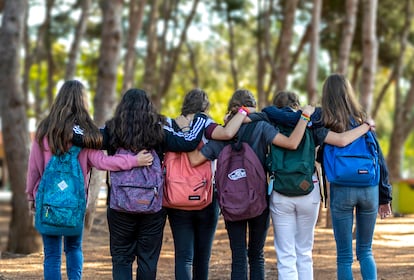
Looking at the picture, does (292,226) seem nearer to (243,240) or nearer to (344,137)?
(243,240)

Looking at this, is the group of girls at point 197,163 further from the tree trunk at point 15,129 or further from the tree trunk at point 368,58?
the tree trunk at point 368,58

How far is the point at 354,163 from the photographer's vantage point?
22.1 feet

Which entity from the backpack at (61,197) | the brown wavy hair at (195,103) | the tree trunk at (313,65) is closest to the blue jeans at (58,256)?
the backpack at (61,197)

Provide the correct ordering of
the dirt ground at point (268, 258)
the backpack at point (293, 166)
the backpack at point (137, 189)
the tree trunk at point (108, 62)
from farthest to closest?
the tree trunk at point (108, 62) < the dirt ground at point (268, 258) < the backpack at point (293, 166) < the backpack at point (137, 189)

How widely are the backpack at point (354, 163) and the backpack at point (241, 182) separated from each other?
0.61 m

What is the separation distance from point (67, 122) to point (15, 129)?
21.0 ft

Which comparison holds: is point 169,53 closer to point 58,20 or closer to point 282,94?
point 58,20

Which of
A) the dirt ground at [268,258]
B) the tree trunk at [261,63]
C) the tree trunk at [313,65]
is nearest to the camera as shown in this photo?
the dirt ground at [268,258]

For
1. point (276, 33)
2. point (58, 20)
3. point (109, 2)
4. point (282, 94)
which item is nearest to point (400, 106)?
point (276, 33)

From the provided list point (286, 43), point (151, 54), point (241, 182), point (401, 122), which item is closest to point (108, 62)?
point (286, 43)

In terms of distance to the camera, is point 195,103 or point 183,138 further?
point 195,103

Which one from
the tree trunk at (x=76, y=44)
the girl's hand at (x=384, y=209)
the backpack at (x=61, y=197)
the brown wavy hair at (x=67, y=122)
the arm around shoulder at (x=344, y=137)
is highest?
the tree trunk at (x=76, y=44)

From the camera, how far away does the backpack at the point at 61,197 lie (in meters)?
6.60

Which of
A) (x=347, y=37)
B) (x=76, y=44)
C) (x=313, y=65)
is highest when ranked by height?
(x=76, y=44)
